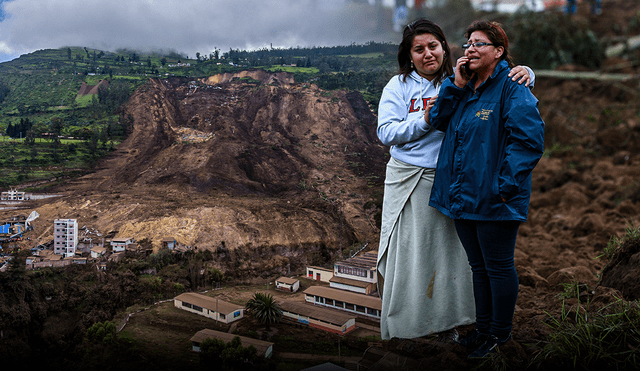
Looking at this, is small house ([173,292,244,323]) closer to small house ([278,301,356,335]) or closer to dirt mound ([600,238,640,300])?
small house ([278,301,356,335])

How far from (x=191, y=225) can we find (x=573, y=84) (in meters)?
8.95

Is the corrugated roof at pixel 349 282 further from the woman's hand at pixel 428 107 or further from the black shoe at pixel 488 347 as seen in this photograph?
the woman's hand at pixel 428 107

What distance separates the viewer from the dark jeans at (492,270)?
2051 millimetres

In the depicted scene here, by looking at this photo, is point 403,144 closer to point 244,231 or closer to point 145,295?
point 244,231

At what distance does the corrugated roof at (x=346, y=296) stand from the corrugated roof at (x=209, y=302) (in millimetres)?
545

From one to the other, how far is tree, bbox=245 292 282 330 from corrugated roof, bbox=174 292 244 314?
73 mm

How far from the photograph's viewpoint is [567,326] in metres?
2.36

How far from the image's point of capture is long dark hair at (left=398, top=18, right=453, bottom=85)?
2.33 meters

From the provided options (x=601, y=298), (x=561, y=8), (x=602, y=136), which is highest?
(x=561, y=8)

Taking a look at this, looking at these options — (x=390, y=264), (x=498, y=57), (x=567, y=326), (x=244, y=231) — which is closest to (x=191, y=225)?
(x=244, y=231)

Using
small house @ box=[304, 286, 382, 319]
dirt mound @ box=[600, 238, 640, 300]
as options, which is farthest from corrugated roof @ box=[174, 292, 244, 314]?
dirt mound @ box=[600, 238, 640, 300]

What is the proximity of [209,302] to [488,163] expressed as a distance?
6.00 feet

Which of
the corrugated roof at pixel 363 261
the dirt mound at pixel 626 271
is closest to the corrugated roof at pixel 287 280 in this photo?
the corrugated roof at pixel 363 261

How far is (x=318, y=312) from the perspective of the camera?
2719 mm
